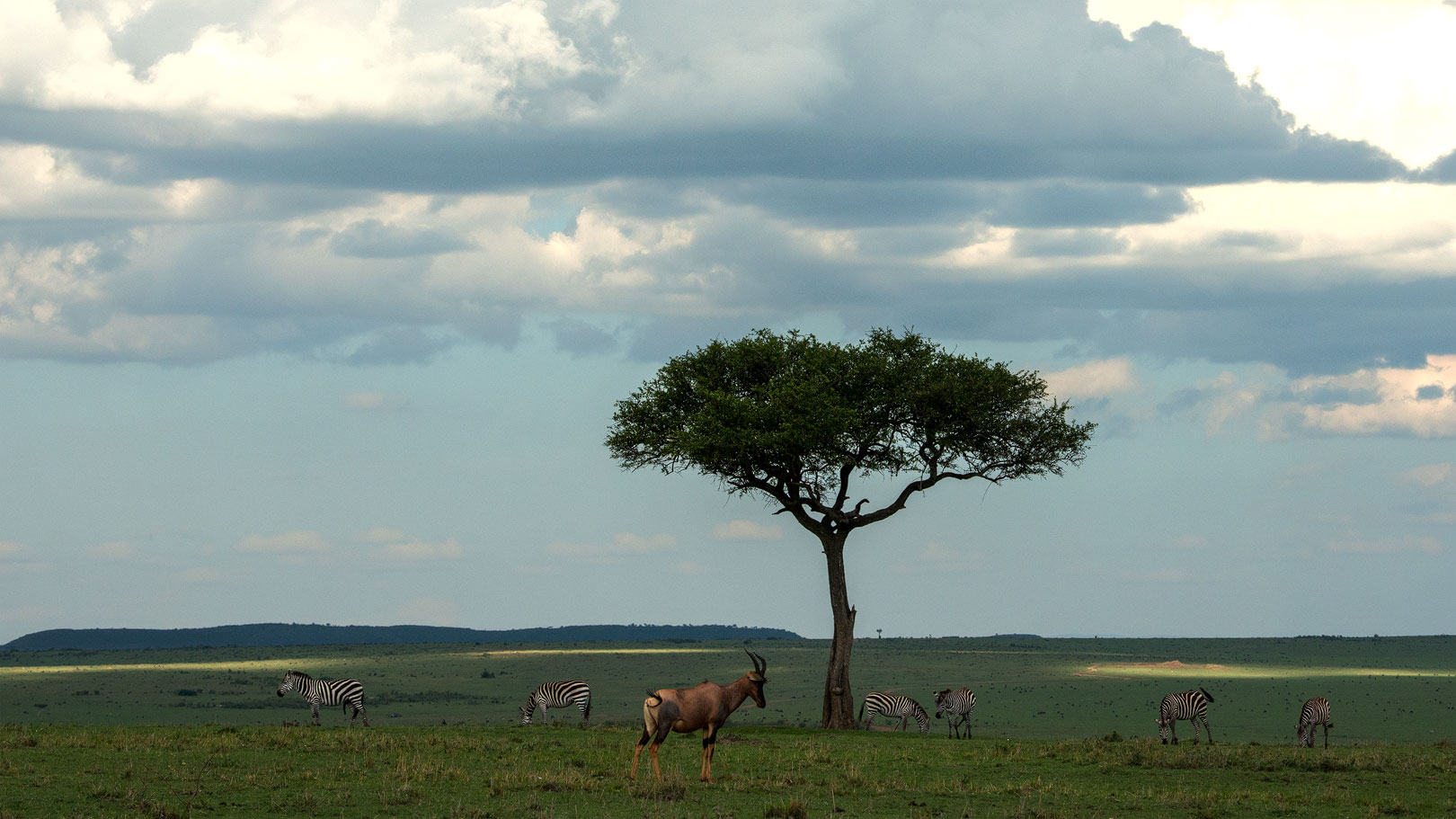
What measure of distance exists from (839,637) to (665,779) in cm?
2309

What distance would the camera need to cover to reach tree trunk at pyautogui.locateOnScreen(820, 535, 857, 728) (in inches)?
1901

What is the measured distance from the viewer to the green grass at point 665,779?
23797mm

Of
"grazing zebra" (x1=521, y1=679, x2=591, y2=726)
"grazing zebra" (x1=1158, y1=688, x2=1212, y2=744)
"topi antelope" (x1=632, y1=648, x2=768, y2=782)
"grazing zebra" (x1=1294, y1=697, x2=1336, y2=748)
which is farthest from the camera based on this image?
"grazing zebra" (x1=521, y1=679, x2=591, y2=726)

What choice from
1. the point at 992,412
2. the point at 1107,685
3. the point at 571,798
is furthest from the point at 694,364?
the point at 1107,685

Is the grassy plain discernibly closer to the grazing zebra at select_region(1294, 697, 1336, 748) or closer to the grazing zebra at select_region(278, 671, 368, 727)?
the grazing zebra at select_region(1294, 697, 1336, 748)

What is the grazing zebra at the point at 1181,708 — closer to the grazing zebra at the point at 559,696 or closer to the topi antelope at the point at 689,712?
the grazing zebra at the point at 559,696

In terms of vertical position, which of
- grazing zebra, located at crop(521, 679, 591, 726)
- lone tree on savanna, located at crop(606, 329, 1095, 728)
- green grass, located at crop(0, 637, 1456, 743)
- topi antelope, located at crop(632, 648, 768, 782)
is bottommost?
green grass, located at crop(0, 637, 1456, 743)

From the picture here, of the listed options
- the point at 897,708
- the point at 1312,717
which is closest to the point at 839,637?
the point at 897,708

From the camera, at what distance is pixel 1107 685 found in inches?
3602

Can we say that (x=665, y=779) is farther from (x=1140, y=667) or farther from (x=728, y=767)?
(x=1140, y=667)

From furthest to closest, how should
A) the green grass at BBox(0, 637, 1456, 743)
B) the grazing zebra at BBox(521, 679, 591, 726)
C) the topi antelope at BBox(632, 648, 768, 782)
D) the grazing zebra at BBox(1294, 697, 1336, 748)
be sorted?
the green grass at BBox(0, 637, 1456, 743) < the grazing zebra at BBox(521, 679, 591, 726) < the grazing zebra at BBox(1294, 697, 1336, 748) < the topi antelope at BBox(632, 648, 768, 782)

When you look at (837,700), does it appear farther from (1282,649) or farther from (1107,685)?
(1282,649)

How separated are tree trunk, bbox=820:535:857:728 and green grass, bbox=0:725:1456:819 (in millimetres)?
8980

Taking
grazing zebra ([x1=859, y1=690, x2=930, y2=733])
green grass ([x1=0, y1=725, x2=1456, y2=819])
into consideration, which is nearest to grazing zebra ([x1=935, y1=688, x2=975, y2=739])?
grazing zebra ([x1=859, y1=690, x2=930, y2=733])
